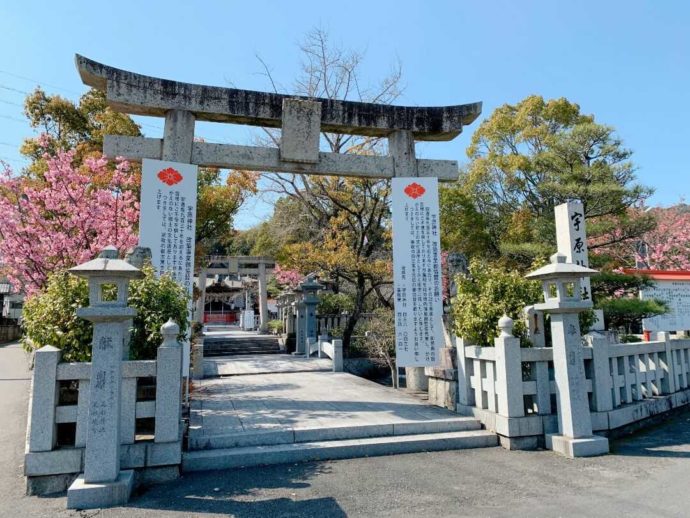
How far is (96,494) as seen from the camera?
13.6ft

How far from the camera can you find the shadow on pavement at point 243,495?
161 inches

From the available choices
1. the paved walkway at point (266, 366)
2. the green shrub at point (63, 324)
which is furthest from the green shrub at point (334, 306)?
the green shrub at point (63, 324)

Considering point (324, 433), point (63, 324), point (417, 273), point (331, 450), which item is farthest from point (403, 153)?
point (63, 324)

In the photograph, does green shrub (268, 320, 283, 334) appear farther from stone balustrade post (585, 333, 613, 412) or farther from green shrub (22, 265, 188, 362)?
stone balustrade post (585, 333, 613, 412)

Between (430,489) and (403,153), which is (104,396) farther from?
(403,153)

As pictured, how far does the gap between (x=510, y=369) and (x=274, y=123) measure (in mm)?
5952

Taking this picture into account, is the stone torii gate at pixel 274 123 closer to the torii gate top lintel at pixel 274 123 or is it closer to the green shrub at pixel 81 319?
the torii gate top lintel at pixel 274 123

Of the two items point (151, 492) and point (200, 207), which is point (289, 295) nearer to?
point (200, 207)

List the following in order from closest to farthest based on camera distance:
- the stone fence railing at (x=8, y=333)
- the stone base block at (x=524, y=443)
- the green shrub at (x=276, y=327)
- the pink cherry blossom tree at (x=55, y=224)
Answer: the stone base block at (x=524, y=443) → the pink cherry blossom tree at (x=55, y=224) → the green shrub at (x=276, y=327) → the stone fence railing at (x=8, y=333)

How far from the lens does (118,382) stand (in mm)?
4465

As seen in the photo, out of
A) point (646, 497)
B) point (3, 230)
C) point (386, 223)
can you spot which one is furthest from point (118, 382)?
point (386, 223)

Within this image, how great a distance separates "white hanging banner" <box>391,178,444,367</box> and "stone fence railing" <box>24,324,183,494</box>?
14.2ft

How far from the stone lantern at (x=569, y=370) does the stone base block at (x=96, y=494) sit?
16.8 ft

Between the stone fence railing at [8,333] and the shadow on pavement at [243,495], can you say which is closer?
the shadow on pavement at [243,495]
